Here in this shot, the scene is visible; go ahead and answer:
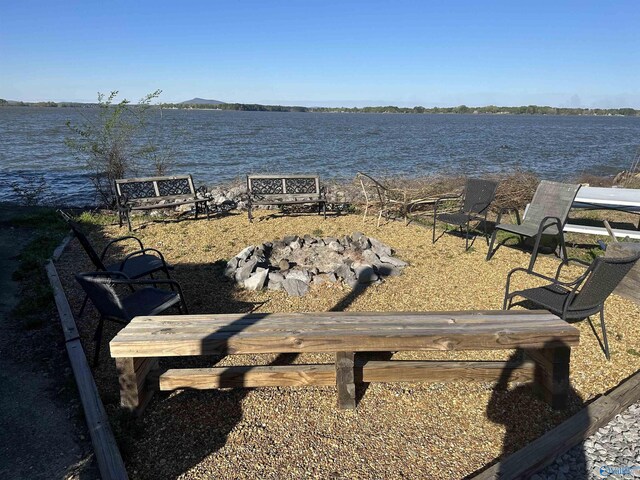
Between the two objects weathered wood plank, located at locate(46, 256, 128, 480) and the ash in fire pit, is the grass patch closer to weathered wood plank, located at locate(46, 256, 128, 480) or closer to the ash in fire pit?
weathered wood plank, located at locate(46, 256, 128, 480)

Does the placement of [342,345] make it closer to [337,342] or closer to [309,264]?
[337,342]

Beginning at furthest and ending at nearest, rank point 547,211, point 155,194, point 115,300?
point 155,194, point 547,211, point 115,300

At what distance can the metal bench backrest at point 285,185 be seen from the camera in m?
9.62

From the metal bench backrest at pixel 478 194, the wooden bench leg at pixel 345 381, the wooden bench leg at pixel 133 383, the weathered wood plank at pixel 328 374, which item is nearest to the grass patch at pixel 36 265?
the wooden bench leg at pixel 133 383

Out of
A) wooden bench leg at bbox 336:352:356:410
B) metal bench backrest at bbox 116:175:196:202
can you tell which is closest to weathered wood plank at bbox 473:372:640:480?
wooden bench leg at bbox 336:352:356:410

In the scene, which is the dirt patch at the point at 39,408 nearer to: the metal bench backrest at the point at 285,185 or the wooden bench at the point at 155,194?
the wooden bench at the point at 155,194

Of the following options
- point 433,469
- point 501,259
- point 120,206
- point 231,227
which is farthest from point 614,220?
point 120,206

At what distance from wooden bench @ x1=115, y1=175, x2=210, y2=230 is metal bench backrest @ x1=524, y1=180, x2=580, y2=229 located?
6282 millimetres

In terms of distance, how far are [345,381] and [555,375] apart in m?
1.50

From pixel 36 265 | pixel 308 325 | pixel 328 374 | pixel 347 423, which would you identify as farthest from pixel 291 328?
pixel 36 265

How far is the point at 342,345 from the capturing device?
2.92 m

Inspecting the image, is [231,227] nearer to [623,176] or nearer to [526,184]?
[526,184]

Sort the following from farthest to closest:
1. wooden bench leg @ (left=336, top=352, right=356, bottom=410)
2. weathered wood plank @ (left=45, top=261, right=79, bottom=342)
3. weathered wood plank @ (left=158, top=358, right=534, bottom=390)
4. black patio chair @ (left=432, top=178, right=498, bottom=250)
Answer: black patio chair @ (left=432, top=178, right=498, bottom=250) < weathered wood plank @ (left=45, top=261, right=79, bottom=342) < weathered wood plank @ (left=158, top=358, right=534, bottom=390) < wooden bench leg @ (left=336, top=352, right=356, bottom=410)

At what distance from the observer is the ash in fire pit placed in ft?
18.0
